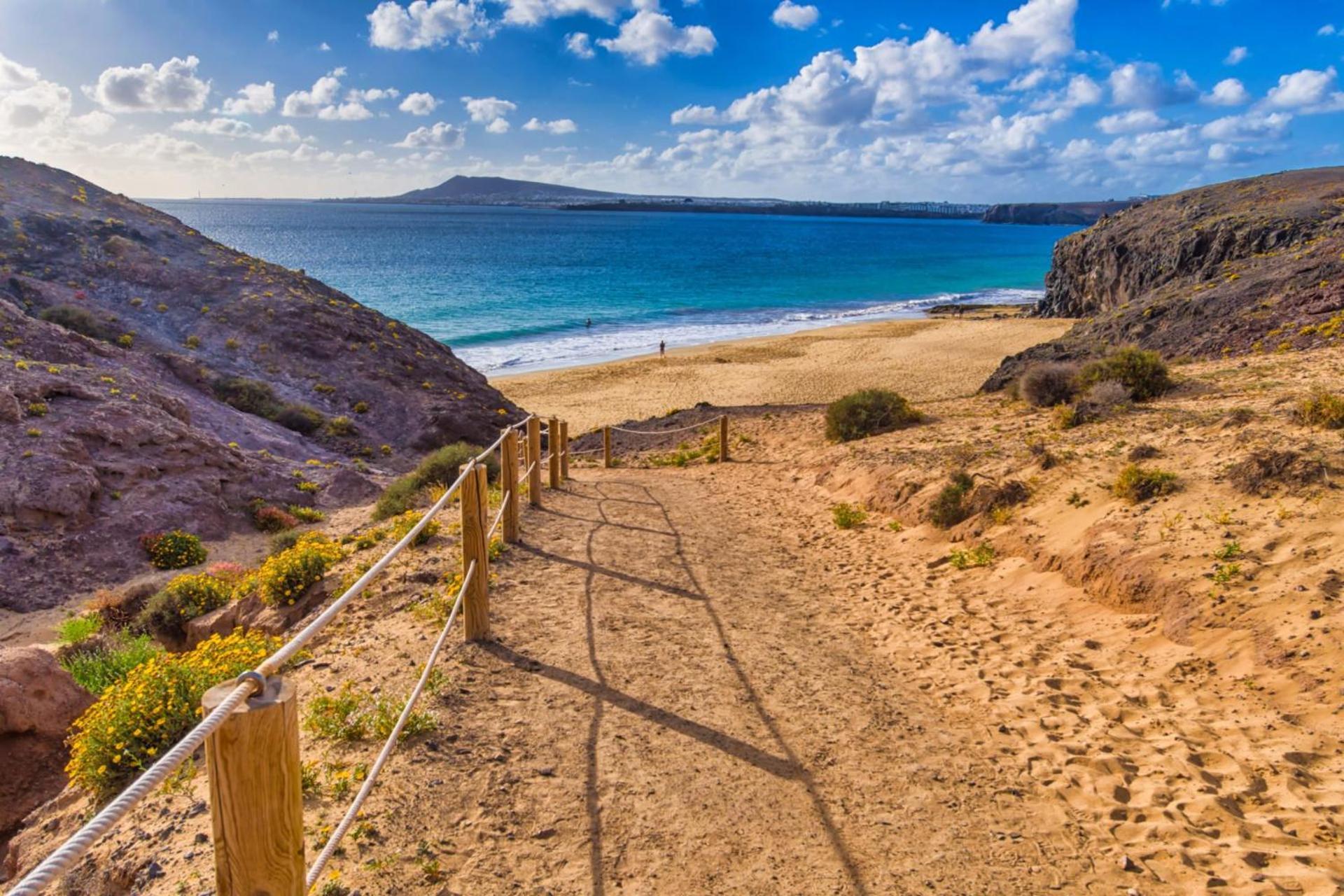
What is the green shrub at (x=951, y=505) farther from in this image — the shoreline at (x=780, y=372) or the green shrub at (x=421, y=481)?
the shoreline at (x=780, y=372)

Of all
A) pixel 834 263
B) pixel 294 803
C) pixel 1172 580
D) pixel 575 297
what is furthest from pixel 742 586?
pixel 834 263

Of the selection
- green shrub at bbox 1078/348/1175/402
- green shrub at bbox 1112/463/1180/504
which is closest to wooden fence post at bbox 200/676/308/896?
green shrub at bbox 1112/463/1180/504

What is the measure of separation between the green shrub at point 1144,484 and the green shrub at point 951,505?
1.92m

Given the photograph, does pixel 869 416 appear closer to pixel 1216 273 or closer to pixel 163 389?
pixel 163 389

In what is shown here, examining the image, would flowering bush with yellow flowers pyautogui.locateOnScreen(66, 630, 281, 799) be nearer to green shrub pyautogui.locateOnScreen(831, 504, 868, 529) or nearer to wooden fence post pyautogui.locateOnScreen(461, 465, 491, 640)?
wooden fence post pyautogui.locateOnScreen(461, 465, 491, 640)

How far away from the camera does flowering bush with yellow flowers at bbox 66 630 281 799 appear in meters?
4.72

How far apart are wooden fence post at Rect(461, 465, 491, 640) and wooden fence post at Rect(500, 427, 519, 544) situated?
6.25ft

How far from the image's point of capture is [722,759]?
196 inches

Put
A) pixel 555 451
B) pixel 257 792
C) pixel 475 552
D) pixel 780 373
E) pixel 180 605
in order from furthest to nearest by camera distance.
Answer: pixel 780 373 < pixel 555 451 < pixel 180 605 < pixel 475 552 < pixel 257 792


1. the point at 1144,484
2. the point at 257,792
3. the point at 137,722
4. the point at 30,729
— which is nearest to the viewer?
the point at 257,792

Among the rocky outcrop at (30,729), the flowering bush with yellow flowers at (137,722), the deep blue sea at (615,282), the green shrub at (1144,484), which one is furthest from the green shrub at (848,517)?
the deep blue sea at (615,282)

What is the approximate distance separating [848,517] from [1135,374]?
655 centimetres

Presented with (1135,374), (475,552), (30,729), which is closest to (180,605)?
(30,729)

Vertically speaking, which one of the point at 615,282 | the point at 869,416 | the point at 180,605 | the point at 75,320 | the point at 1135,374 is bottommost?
the point at 180,605
